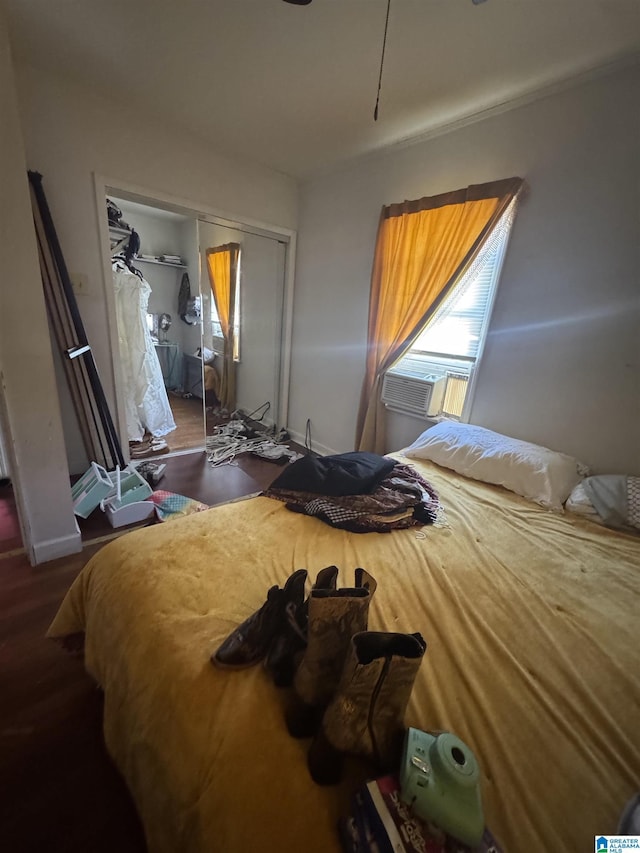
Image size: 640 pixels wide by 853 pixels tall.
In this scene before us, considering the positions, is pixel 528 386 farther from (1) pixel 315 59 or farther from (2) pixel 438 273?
(1) pixel 315 59

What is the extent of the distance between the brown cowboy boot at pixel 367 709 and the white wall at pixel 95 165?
8.74 feet

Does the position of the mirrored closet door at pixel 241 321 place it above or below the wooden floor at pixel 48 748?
above

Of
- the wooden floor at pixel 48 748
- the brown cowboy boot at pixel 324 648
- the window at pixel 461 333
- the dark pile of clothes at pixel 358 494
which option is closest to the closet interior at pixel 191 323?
the wooden floor at pixel 48 748

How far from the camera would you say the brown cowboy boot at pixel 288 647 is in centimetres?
73

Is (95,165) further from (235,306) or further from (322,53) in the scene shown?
(322,53)

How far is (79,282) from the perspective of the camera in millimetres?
2305

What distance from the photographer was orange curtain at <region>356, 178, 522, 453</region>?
79.1 inches

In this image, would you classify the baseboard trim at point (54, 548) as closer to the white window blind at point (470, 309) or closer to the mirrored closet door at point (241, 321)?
the mirrored closet door at point (241, 321)

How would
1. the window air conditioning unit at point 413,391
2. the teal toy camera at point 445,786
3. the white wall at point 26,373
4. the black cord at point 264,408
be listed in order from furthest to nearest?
the black cord at point 264,408
the window air conditioning unit at point 413,391
the white wall at point 26,373
the teal toy camera at point 445,786

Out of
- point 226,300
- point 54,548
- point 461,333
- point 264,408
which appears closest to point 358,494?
point 461,333

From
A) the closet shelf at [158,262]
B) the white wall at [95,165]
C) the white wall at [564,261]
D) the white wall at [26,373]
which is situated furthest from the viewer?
the closet shelf at [158,262]

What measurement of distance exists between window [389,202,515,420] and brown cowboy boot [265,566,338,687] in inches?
76.2

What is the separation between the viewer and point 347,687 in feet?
1.94

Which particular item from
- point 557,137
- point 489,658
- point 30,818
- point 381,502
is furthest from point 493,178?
point 30,818
